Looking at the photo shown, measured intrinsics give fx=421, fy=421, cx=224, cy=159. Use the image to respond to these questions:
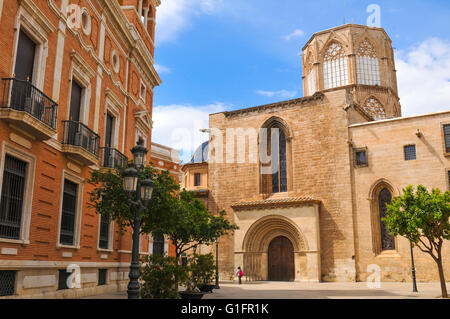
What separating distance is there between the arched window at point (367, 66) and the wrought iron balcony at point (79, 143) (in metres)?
33.6

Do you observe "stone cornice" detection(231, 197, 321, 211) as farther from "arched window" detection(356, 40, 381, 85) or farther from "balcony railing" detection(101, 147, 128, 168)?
"arched window" detection(356, 40, 381, 85)

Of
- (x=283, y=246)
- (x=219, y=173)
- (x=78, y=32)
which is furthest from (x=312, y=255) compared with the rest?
(x=78, y=32)

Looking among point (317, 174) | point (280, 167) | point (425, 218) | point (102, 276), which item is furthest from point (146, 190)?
point (280, 167)

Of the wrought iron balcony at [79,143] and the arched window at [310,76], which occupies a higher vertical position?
the arched window at [310,76]

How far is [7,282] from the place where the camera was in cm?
1066

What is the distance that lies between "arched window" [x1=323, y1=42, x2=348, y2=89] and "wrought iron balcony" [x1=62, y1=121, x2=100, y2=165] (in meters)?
33.0

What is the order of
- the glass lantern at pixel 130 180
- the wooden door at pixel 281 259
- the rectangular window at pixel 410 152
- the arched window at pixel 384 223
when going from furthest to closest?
the wooden door at pixel 281 259
the arched window at pixel 384 223
the rectangular window at pixel 410 152
the glass lantern at pixel 130 180

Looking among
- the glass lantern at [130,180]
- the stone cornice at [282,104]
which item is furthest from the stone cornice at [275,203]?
the glass lantern at [130,180]

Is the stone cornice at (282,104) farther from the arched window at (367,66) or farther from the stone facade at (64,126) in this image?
the stone facade at (64,126)

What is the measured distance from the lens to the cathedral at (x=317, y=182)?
28.1 meters

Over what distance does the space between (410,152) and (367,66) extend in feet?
56.5

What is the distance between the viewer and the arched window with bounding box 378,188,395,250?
1137 inches

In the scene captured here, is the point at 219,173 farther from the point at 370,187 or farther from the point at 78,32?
the point at 78,32

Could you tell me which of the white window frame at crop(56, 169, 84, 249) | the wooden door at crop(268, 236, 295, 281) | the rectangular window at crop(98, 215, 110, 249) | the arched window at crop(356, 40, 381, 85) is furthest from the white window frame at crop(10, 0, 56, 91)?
the arched window at crop(356, 40, 381, 85)
